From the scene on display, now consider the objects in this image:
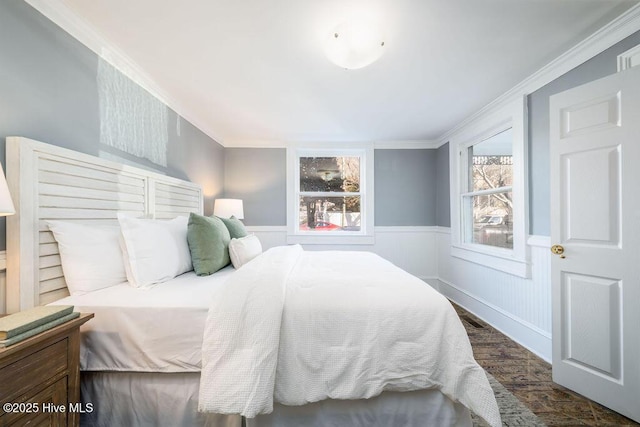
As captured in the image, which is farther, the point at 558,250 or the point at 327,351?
the point at 558,250

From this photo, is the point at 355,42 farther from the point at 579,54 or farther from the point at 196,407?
the point at 196,407

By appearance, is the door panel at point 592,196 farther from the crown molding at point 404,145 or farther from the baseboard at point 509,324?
the crown molding at point 404,145

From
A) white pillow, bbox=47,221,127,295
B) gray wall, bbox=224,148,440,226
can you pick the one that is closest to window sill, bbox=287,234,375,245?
gray wall, bbox=224,148,440,226

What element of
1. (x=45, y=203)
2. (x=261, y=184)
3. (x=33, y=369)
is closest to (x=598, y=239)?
(x=33, y=369)

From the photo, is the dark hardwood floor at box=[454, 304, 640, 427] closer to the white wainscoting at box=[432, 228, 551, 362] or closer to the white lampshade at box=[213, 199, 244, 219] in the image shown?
the white wainscoting at box=[432, 228, 551, 362]

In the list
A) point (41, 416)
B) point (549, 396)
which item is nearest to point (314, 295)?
point (41, 416)

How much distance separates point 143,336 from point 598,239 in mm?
2610

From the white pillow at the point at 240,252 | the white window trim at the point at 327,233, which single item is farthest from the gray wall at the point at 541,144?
the white pillow at the point at 240,252

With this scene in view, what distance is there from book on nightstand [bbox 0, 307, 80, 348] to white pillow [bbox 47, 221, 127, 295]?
39cm

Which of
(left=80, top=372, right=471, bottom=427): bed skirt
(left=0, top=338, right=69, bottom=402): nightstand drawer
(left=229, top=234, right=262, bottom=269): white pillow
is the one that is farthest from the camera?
(left=229, top=234, right=262, bottom=269): white pillow

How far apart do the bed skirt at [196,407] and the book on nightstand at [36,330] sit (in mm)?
410

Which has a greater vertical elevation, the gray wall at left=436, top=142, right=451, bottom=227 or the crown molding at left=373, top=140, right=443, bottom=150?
the crown molding at left=373, top=140, right=443, bottom=150

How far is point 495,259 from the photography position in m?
2.78

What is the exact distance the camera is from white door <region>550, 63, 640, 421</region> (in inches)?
58.7
